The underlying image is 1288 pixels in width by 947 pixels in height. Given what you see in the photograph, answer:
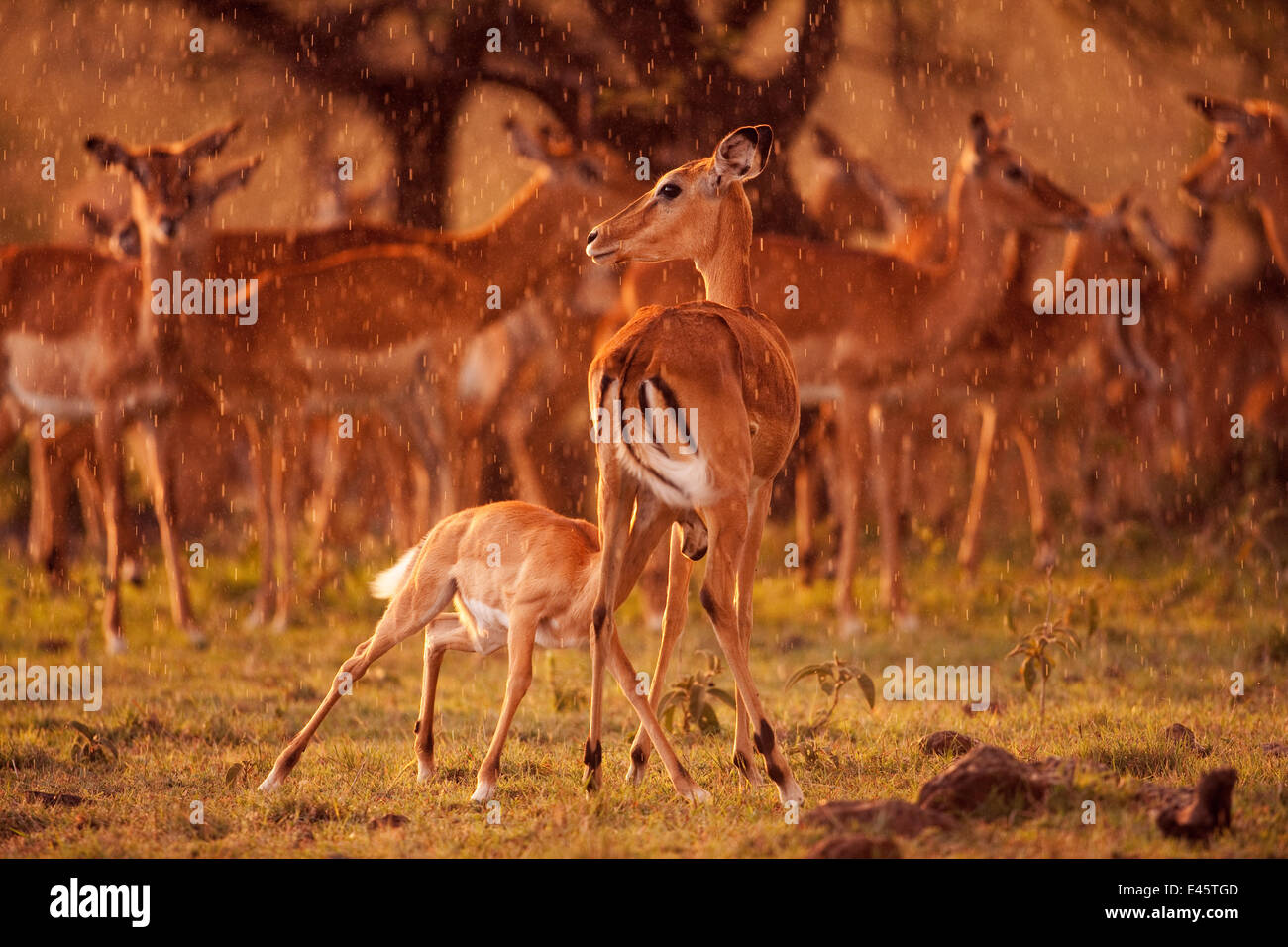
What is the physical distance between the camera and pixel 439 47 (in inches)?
472

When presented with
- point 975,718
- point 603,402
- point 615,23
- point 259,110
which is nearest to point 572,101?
point 615,23

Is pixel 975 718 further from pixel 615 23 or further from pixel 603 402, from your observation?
pixel 615 23

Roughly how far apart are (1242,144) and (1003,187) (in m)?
1.55

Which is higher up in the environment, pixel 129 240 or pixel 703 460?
pixel 129 240

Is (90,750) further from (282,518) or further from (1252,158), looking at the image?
(1252,158)

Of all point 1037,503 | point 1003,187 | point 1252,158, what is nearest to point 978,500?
point 1037,503

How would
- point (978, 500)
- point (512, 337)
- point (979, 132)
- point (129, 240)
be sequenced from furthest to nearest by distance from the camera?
point (512, 337) < point (978, 500) < point (129, 240) < point (979, 132)

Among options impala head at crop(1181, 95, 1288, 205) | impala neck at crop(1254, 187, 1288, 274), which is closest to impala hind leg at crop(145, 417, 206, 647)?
impala head at crop(1181, 95, 1288, 205)

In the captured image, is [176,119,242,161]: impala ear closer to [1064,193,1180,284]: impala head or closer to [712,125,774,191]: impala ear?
[712,125,774,191]: impala ear

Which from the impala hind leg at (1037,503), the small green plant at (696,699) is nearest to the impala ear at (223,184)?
the small green plant at (696,699)

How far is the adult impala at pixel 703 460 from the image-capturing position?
4.96 meters

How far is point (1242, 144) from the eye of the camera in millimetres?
10219

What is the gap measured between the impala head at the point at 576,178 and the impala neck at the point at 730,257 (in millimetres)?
4612
